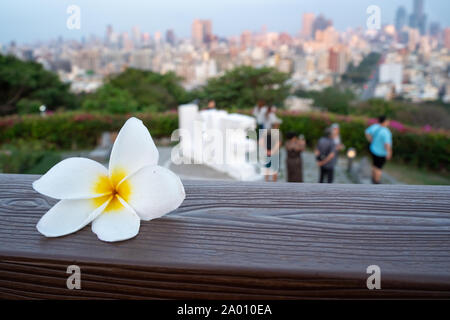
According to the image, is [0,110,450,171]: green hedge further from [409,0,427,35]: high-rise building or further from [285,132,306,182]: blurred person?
[409,0,427,35]: high-rise building

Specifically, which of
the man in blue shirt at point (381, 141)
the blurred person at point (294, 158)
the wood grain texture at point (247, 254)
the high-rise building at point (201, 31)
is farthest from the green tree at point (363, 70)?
the wood grain texture at point (247, 254)

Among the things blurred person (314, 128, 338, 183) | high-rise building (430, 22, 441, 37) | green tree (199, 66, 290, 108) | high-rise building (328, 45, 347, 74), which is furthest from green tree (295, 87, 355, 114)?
high-rise building (430, 22, 441, 37)

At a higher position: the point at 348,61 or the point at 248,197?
the point at 348,61

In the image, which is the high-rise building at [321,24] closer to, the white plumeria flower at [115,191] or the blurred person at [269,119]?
the blurred person at [269,119]

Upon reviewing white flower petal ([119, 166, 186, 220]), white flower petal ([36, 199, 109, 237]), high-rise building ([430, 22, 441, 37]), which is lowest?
white flower petal ([36, 199, 109, 237])

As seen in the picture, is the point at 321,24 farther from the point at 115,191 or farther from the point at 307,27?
the point at 115,191

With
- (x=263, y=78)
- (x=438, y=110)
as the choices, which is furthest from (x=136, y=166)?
(x=263, y=78)
